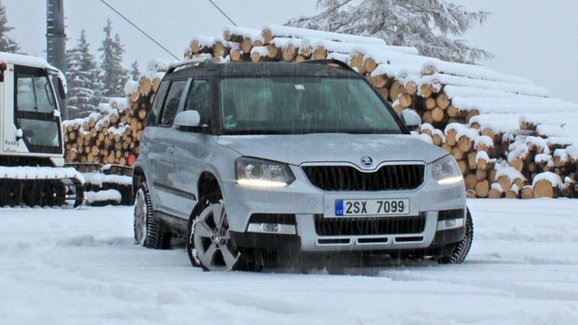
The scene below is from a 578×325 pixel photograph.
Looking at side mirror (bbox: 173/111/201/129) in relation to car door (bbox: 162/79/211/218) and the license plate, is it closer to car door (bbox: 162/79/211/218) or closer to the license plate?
car door (bbox: 162/79/211/218)

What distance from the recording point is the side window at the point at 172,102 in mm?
8570

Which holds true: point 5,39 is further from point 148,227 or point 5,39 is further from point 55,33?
point 148,227

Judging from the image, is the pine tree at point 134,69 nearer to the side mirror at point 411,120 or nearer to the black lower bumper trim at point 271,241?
the side mirror at point 411,120

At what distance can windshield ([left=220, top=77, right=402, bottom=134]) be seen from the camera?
7.34 m

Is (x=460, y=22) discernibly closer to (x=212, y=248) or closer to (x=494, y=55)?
(x=494, y=55)

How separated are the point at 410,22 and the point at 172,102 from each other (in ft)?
82.7

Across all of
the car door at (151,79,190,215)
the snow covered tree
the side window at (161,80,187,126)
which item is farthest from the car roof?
the snow covered tree

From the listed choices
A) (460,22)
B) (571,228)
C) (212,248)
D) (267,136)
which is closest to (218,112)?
(267,136)

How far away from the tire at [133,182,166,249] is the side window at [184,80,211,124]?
1.18 metres

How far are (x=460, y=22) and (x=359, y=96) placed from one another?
27.4m

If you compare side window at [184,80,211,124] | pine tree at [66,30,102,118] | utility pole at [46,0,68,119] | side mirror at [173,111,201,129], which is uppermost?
utility pole at [46,0,68,119]

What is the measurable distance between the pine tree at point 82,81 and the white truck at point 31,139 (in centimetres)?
4487

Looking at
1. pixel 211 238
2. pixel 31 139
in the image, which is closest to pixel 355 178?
pixel 211 238

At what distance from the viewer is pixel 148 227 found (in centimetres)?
890
